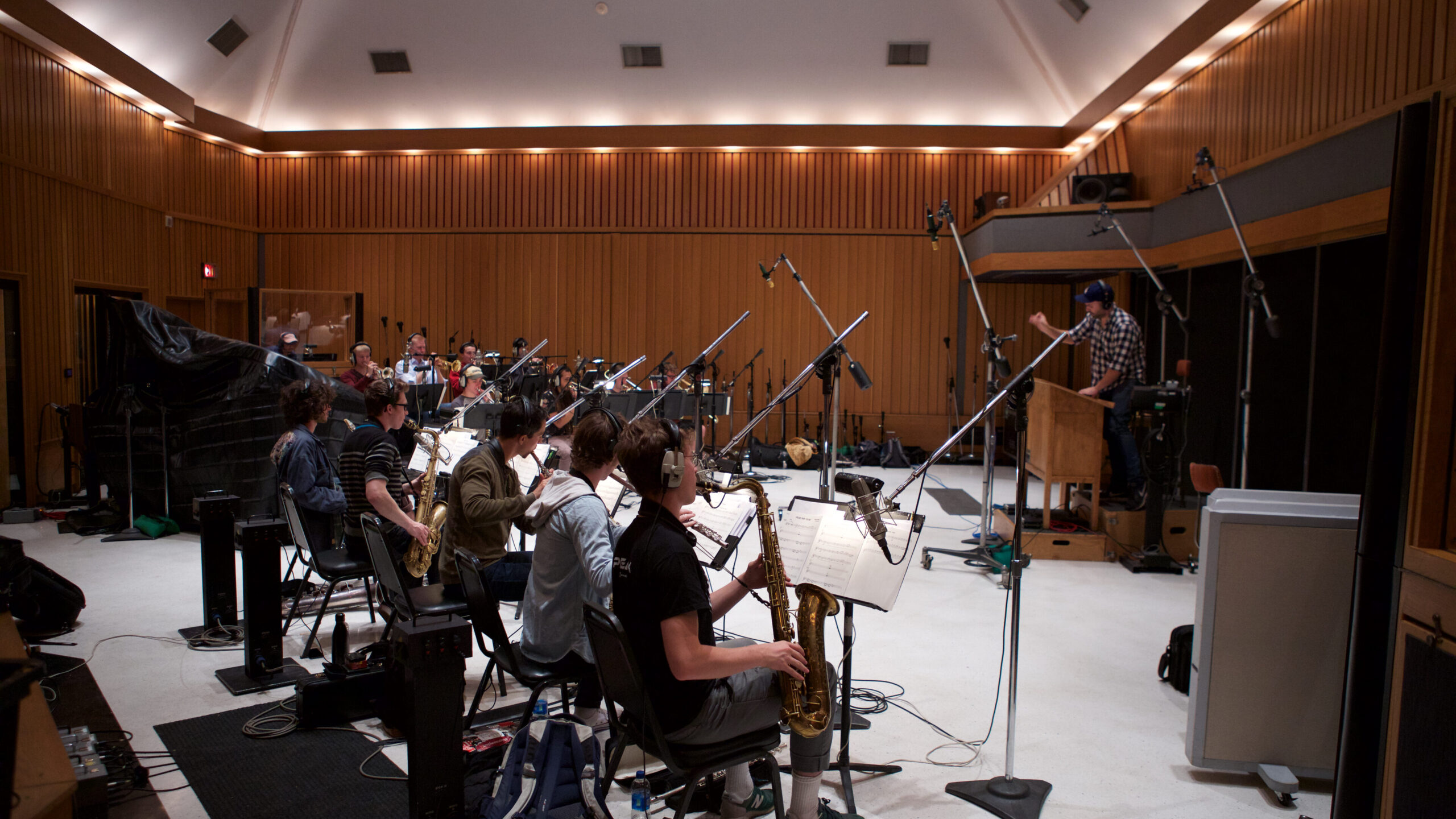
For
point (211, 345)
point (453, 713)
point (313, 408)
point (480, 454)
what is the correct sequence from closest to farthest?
point (453, 713) < point (480, 454) < point (313, 408) < point (211, 345)

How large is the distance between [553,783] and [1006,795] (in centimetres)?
156

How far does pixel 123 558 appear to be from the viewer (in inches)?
247

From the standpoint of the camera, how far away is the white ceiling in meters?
10.6

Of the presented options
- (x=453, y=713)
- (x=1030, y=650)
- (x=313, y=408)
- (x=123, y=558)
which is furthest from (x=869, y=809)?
(x=123, y=558)

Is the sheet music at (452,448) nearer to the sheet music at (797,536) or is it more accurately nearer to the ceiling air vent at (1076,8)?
the sheet music at (797,536)

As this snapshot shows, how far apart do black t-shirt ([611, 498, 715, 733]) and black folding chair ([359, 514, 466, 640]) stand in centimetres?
142

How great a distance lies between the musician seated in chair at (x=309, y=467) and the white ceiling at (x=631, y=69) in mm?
7164

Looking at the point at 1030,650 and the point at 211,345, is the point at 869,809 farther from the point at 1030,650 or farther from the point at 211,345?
the point at 211,345

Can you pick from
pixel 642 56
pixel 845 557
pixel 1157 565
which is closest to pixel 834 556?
pixel 845 557

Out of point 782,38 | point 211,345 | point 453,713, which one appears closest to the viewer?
point 453,713

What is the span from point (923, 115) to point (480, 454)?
33.1ft

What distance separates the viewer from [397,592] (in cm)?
363

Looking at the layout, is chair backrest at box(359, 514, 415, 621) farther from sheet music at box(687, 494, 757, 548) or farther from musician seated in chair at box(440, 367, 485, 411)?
musician seated in chair at box(440, 367, 485, 411)

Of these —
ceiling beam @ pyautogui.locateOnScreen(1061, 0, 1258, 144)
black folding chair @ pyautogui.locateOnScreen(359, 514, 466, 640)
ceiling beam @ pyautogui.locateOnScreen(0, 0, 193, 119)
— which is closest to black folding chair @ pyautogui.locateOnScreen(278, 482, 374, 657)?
black folding chair @ pyautogui.locateOnScreen(359, 514, 466, 640)
